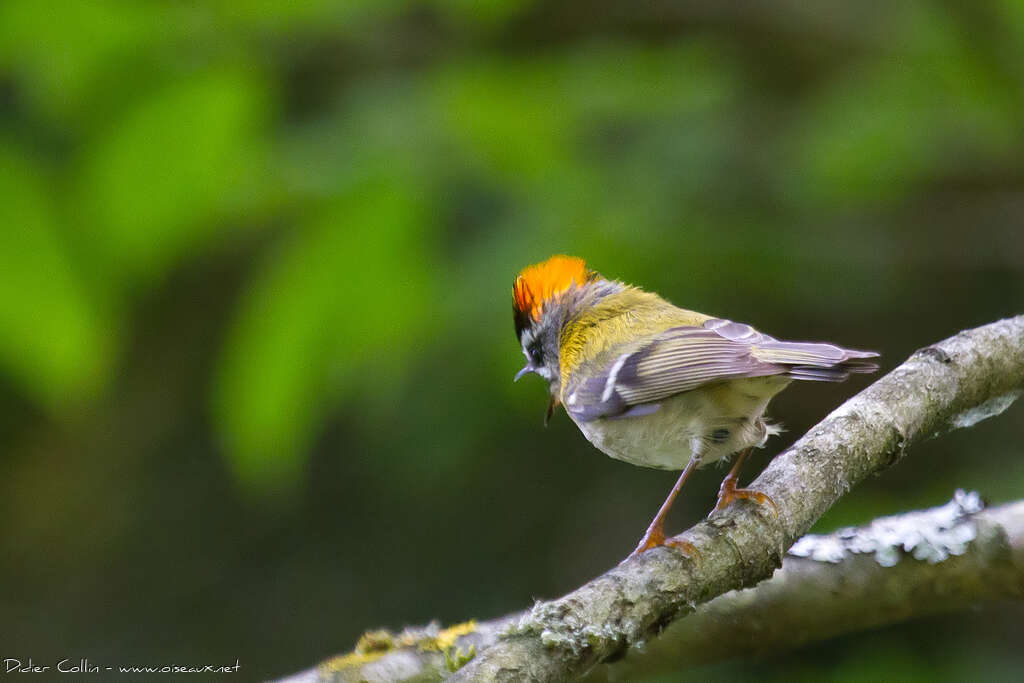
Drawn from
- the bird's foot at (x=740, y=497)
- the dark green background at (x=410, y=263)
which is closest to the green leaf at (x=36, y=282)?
the dark green background at (x=410, y=263)

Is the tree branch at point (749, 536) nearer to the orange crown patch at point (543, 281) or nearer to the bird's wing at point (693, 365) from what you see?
the bird's wing at point (693, 365)

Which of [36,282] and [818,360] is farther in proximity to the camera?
[36,282]

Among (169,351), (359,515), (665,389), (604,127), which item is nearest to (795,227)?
(604,127)

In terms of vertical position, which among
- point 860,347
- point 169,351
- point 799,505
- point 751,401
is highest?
point 169,351

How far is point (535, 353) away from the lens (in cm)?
363

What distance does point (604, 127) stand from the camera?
4242 millimetres

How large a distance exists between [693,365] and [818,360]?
38cm

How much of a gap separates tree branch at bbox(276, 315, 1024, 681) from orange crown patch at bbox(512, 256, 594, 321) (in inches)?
48.8

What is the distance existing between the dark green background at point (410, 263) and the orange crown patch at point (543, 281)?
99 millimetres

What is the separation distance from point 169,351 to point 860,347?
4.37 meters

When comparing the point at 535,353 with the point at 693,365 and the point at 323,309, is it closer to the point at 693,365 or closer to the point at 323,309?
the point at 323,309

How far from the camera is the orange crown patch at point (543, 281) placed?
3.46 meters

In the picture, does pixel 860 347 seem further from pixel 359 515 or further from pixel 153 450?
pixel 153 450
